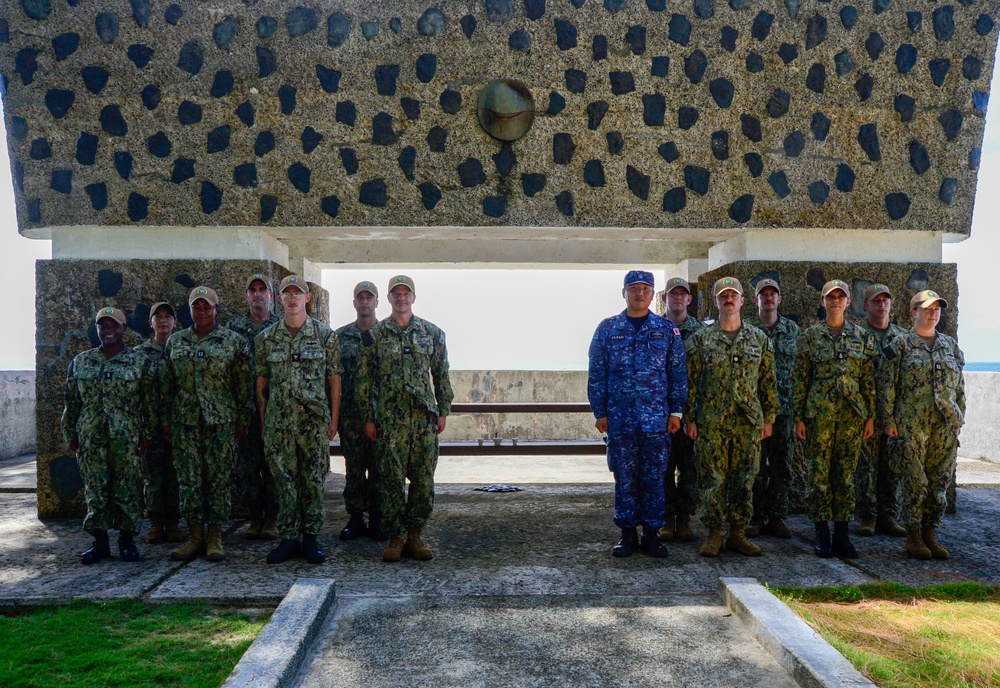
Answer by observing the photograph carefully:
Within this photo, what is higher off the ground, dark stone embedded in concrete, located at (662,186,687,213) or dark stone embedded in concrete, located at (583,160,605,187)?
dark stone embedded in concrete, located at (583,160,605,187)

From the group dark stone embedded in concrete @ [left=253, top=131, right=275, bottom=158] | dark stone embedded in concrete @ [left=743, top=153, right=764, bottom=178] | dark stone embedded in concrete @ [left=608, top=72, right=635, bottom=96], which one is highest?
dark stone embedded in concrete @ [left=608, top=72, right=635, bottom=96]

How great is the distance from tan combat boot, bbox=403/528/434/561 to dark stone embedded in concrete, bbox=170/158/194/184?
336 centimetres

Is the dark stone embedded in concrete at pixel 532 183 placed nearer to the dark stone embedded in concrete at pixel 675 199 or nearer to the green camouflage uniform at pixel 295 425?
the dark stone embedded in concrete at pixel 675 199

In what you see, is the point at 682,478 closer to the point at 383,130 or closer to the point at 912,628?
the point at 912,628

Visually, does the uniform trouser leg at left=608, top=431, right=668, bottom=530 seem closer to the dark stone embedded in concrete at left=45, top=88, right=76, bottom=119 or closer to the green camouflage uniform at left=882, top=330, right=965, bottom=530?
the green camouflage uniform at left=882, top=330, right=965, bottom=530

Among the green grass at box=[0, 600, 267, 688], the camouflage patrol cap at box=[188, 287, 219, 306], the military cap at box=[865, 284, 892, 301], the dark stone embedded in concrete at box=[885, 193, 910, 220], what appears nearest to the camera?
the green grass at box=[0, 600, 267, 688]

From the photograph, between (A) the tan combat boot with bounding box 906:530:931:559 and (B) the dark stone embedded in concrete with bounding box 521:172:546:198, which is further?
(B) the dark stone embedded in concrete with bounding box 521:172:546:198

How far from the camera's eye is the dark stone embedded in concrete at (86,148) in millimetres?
6062

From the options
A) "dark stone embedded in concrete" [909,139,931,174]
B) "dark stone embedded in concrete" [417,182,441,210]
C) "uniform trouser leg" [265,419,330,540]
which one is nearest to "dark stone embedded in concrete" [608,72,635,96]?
"dark stone embedded in concrete" [417,182,441,210]

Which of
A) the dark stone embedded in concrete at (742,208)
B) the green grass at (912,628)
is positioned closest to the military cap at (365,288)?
the dark stone embedded in concrete at (742,208)

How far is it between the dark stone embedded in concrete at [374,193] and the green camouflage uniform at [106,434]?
219 cm

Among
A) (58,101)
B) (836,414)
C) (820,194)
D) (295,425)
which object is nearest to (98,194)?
(58,101)

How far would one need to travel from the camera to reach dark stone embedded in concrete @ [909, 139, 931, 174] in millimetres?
6340

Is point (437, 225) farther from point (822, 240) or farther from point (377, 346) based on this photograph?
point (822, 240)
